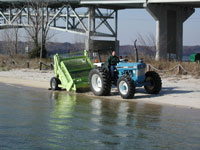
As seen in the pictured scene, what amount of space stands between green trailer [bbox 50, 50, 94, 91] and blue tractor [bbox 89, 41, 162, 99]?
111 cm

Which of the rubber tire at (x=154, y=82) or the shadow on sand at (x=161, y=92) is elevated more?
the rubber tire at (x=154, y=82)

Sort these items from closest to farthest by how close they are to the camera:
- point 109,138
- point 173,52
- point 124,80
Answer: point 109,138, point 124,80, point 173,52

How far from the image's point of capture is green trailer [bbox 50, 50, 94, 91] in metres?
20.5

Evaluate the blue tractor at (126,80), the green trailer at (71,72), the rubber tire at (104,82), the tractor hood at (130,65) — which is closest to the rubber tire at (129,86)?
the blue tractor at (126,80)

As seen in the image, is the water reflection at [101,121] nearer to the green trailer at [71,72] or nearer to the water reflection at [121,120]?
the water reflection at [121,120]

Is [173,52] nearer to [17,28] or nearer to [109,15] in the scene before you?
[109,15]

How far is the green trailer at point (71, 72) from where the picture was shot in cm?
2045

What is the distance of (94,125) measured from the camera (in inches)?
→ 454

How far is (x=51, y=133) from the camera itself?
406 inches

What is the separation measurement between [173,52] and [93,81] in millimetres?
30262

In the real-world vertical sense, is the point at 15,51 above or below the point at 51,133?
above

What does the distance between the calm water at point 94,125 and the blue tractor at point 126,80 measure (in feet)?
3.00

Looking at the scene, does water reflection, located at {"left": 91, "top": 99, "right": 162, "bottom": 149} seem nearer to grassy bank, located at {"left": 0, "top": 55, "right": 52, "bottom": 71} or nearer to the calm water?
the calm water

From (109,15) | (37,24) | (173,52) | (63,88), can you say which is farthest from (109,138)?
(109,15)
